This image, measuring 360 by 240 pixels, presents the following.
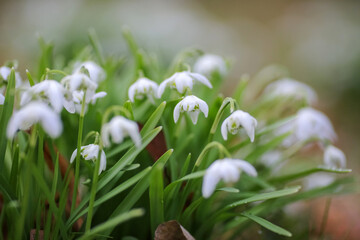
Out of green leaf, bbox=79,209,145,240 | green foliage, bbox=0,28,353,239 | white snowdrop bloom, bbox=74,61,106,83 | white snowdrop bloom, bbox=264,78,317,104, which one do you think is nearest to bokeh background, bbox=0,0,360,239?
white snowdrop bloom, bbox=264,78,317,104

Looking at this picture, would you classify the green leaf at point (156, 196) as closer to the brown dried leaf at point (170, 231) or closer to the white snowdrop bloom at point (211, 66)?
the brown dried leaf at point (170, 231)

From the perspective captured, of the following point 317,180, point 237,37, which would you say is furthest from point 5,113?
point 237,37

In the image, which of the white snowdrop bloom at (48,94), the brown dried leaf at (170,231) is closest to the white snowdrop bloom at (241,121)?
the brown dried leaf at (170,231)

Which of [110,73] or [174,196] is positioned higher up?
[110,73]

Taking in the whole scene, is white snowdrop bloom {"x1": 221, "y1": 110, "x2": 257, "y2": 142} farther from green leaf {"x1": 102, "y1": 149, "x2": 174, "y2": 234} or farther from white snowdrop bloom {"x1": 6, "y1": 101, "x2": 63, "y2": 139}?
white snowdrop bloom {"x1": 6, "y1": 101, "x2": 63, "y2": 139}

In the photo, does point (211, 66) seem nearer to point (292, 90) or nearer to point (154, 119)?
point (292, 90)

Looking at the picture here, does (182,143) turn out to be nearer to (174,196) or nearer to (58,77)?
(174,196)

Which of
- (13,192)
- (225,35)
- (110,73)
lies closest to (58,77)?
(110,73)
